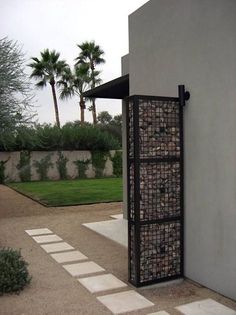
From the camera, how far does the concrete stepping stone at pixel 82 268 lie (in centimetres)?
534

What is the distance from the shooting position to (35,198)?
13484mm

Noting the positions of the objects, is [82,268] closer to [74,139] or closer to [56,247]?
[56,247]

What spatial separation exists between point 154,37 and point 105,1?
1785 millimetres

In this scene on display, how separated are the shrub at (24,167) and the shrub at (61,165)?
160 centimetres

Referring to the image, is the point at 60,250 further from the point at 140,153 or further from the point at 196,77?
the point at 196,77

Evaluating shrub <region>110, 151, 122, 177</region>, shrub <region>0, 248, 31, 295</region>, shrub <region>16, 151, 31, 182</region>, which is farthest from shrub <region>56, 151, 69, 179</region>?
shrub <region>0, 248, 31, 295</region>

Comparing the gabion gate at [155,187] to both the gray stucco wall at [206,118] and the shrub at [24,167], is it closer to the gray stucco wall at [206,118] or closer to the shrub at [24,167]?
the gray stucco wall at [206,118]

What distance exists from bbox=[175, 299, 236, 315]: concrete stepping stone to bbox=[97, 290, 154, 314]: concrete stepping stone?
376mm

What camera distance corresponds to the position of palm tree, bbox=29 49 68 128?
25.5 m

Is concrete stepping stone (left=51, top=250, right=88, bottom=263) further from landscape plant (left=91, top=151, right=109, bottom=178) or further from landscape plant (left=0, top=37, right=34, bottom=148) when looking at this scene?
landscape plant (left=91, top=151, right=109, bottom=178)

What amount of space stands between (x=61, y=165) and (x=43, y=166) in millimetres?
966

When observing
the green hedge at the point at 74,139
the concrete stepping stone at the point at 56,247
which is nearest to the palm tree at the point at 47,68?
the green hedge at the point at 74,139

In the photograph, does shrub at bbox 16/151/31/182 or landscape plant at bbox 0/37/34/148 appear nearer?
landscape plant at bbox 0/37/34/148

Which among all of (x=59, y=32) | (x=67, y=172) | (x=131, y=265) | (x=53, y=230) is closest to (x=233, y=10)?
(x=131, y=265)
